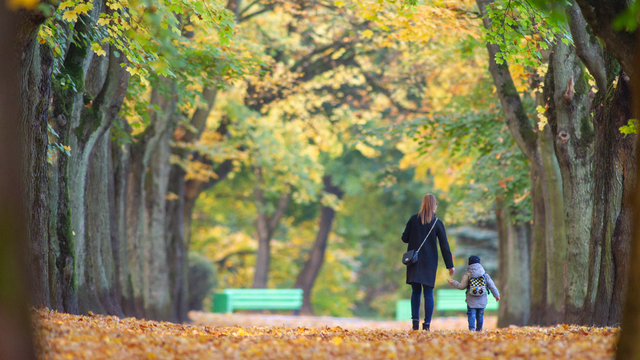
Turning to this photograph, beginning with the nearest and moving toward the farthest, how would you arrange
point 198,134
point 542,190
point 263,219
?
point 542,190 → point 198,134 → point 263,219

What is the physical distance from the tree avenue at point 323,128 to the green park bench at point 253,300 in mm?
867

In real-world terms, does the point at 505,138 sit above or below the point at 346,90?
below

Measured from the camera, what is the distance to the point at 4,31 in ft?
13.6

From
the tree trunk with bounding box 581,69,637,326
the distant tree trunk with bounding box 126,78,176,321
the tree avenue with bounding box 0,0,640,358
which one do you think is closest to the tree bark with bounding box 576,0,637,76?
the tree avenue with bounding box 0,0,640,358

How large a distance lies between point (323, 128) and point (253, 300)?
7373 mm

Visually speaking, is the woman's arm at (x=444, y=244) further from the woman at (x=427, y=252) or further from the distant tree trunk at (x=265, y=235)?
the distant tree trunk at (x=265, y=235)

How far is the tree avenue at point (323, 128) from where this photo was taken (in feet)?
23.7

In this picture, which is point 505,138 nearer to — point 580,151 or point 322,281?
point 580,151

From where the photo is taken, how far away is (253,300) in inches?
946

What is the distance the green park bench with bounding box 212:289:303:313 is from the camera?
77.4 feet

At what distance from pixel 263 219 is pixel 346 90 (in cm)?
1074

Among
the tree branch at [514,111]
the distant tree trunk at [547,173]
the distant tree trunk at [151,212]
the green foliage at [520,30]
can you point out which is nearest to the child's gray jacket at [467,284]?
the distant tree trunk at [547,173]

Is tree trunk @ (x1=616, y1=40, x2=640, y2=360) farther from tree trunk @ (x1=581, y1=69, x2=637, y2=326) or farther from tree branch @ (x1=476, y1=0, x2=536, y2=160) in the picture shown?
tree branch @ (x1=476, y1=0, x2=536, y2=160)

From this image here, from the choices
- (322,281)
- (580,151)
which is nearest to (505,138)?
(580,151)
